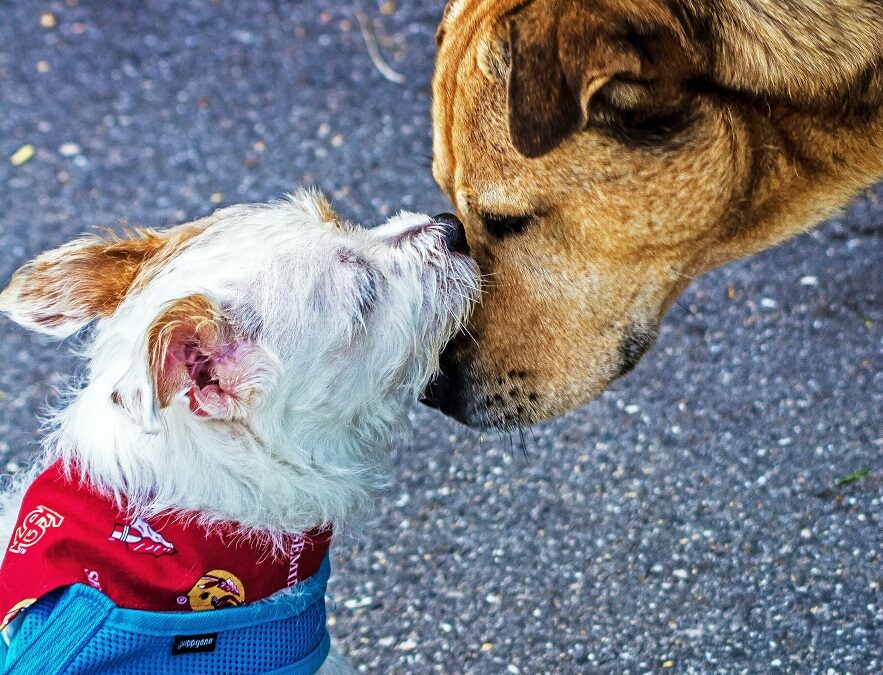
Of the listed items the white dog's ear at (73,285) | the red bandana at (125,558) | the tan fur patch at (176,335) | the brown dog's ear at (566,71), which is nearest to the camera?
the tan fur patch at (176,335)

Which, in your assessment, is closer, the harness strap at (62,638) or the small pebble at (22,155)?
the harness strap at (62,638)

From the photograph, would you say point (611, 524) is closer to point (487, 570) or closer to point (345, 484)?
point (487, 570)

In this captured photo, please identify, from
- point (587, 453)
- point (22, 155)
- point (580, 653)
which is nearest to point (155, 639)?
point (580, 653)

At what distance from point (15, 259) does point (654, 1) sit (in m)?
3.51

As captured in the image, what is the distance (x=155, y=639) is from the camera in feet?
7.48

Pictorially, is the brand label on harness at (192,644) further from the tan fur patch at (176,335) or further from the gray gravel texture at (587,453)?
the gray gravel texture at (587,453)

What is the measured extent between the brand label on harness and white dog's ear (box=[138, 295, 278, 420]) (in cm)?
49

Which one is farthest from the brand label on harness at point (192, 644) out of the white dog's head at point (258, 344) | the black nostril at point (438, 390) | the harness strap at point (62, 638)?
the black nostril at point (438, 390)

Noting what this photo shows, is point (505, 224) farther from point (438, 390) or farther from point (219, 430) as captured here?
point (219, 430)

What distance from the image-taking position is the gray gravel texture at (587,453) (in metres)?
3.31

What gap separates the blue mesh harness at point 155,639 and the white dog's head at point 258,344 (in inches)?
9.7

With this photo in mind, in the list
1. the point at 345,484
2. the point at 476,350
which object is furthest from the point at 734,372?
the point at 345,484

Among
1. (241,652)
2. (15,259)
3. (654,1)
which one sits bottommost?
(15,259)

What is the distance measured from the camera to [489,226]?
289 centimetres
